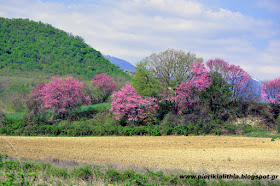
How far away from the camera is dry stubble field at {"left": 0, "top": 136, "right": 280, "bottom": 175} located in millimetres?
11664

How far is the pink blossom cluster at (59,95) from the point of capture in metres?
24.5

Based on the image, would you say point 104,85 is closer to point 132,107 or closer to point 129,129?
point 132,107

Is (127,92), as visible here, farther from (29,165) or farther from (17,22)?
(17,22)

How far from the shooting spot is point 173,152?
590 inches

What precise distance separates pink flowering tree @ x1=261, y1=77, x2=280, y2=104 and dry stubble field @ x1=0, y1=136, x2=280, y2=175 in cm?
645

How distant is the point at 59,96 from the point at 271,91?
19.5 metres

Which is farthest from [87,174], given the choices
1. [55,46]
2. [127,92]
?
[55,46]

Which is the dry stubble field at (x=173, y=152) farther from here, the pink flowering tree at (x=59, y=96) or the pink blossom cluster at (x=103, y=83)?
the pink blossom cluster at (x=103, y=83)

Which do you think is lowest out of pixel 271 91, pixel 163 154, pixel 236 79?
pixel 163 154

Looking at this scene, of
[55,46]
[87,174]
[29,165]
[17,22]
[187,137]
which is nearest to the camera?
[87,174]

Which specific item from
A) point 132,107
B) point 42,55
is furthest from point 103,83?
point 42,55

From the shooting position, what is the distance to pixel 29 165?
28.7 feet

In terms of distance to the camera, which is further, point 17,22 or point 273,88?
point 17,22

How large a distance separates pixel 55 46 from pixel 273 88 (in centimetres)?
6044
